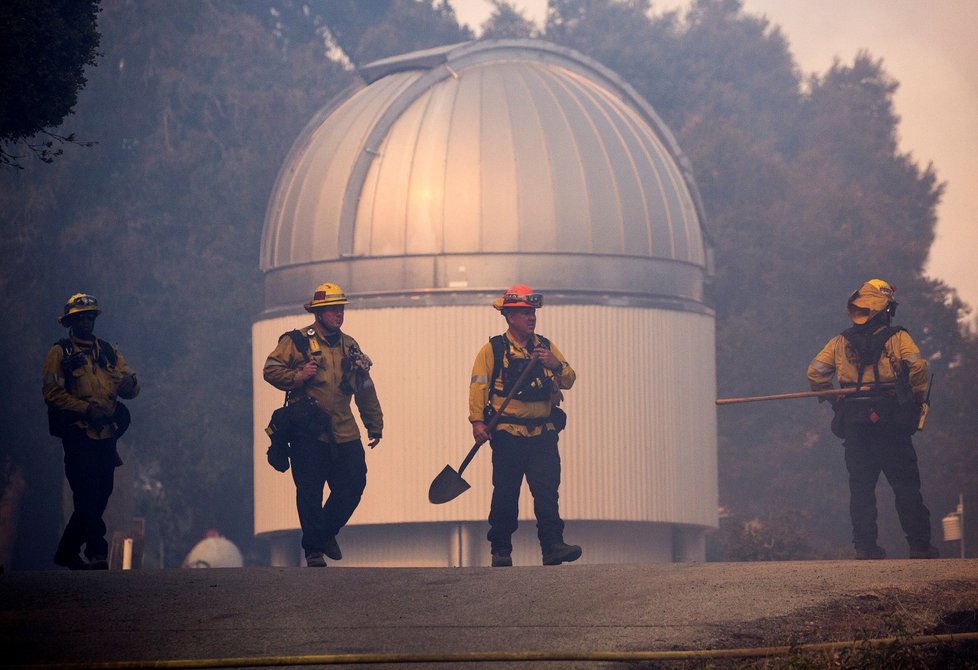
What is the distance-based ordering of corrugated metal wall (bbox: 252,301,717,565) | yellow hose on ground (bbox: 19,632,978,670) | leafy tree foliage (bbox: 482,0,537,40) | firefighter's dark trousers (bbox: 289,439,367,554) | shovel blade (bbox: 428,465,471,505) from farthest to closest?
leafy tree foliage (bbox: 482,0,537,40) → corrugated metal wall (bbox: 252,301,717,565) → shovel blade (bbox: 428,465,471,505) → firefighter's dark trousers (bbox: 289,439,367,554) → yellow hose on ground (bbox: 19,632,978,670)

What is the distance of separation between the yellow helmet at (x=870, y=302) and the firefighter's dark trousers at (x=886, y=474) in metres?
0.88

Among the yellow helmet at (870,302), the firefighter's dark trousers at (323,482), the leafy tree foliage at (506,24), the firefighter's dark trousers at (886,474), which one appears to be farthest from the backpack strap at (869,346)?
the leafy tree foliage at (506,24)

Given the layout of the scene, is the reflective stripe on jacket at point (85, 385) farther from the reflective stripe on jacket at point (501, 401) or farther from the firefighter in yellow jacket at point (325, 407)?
the reflective stripe on jacket at point (501, 401)

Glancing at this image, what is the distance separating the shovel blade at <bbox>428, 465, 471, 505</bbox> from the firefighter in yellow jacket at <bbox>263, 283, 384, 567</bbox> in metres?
1.64

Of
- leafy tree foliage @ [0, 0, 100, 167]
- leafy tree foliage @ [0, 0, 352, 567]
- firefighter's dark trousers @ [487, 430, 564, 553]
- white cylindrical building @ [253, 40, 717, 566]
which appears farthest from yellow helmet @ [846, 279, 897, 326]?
leafy tree foliage @ [0, 0, 352, 567]

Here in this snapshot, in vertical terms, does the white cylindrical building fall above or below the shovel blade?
above

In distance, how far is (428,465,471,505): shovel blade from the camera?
16422 mm

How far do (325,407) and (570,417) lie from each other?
11417mm

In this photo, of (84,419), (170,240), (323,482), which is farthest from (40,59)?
(170,240)

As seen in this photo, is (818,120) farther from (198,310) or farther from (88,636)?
(88,636)

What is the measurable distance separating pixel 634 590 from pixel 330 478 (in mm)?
4064

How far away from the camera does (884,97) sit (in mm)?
49406

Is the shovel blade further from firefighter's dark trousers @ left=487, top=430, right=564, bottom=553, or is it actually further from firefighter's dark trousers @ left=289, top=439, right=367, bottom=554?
firefighter's dark trousers @ left=289, top=439, right=367, bottom=554

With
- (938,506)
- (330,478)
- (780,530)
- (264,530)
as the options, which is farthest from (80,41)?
(938,506)
